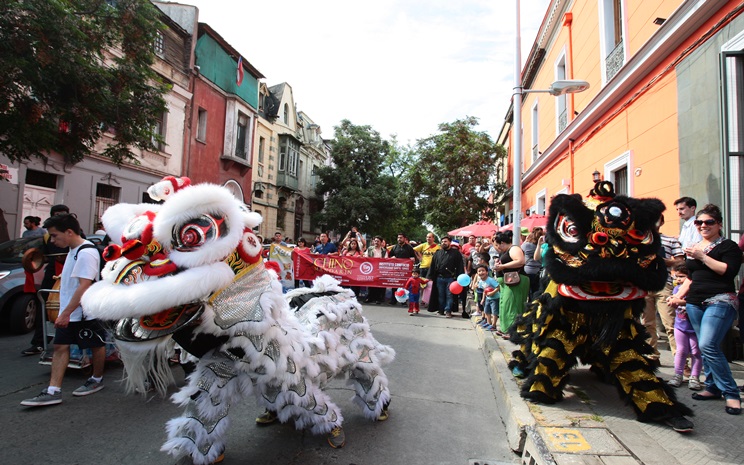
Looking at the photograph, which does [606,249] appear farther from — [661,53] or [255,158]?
[255,158]

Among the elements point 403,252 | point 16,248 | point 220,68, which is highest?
point 220,68

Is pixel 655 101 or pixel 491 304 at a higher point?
pixel 655 101

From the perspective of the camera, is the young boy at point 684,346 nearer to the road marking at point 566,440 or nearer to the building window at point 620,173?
the road marking at point 566,440

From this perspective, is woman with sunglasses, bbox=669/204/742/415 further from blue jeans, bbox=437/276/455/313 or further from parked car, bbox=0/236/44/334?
parked car, bbox=0/236/44/334

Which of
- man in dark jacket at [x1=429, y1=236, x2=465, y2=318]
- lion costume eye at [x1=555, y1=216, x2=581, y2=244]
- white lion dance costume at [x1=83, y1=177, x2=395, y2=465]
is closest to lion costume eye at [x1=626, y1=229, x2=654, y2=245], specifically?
lion costume eye at [x1=555, y1=216, x2=581, y2=244]

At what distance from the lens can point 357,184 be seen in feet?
106

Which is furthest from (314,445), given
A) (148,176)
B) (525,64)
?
(525,64)

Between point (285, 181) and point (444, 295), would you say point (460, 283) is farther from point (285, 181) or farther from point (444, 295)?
point (285, 181)

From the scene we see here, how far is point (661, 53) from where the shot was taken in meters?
7.23

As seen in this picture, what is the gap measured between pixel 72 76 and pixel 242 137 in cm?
1518

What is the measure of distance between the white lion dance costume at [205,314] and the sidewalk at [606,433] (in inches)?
55.3

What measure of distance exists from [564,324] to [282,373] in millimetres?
2333

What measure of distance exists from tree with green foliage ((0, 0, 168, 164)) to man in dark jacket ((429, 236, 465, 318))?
724cm

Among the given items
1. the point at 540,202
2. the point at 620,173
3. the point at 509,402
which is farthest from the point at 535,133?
the point at 509,402
